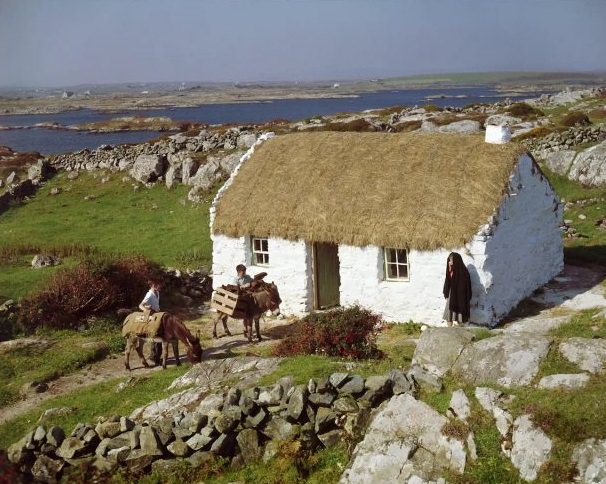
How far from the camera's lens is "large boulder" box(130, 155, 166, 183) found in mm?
37062

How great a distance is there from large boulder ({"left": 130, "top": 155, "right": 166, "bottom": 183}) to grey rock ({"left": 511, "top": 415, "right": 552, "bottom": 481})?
31.0m

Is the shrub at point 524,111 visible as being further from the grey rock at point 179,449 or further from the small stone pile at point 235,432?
the grey rock at point 179,449

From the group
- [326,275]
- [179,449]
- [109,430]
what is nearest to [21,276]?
[326,275]

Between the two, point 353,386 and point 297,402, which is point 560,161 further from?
point 297,402

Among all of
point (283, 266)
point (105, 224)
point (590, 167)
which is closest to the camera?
point (283, 266)

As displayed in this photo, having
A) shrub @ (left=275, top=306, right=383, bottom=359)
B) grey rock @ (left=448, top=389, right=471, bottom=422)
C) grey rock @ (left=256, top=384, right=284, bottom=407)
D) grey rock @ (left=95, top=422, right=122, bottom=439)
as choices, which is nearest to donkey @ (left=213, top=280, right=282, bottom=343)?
shrub @ (left=275, top=306, right=383, bottom=359)

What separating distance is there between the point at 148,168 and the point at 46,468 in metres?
28.5

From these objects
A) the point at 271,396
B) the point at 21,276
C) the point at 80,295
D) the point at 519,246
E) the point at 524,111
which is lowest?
the point at 21,276

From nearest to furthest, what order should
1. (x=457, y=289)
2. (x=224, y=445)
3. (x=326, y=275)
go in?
1. (x=224, y=445)
2. (x=457, y=289)
3. (x=326, y=275)

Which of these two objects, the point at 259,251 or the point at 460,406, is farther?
the point at 259,251

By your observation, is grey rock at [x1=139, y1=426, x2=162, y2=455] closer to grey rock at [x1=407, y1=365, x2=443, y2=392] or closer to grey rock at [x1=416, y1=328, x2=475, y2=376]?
grey rock at [x1=407, y1=365, x2=443, y2=392]

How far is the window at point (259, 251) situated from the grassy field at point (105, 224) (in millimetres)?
4644

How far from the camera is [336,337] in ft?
45.8

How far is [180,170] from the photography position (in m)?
36.2
